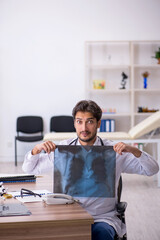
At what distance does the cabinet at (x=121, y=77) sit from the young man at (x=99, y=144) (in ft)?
17.6

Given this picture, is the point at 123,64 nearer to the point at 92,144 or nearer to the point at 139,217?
the point at 139,217

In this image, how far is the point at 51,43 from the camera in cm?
780

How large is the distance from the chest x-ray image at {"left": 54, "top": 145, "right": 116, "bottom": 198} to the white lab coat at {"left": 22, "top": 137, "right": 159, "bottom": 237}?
59mm

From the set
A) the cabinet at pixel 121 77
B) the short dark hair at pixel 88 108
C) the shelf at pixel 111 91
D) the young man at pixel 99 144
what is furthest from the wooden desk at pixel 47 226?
the cabinet at pixel 121 77

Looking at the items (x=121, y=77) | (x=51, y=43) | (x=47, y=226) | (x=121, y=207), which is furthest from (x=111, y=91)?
(x=47, y=226)

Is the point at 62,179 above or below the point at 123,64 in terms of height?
below

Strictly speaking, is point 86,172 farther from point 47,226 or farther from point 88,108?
point 47,226

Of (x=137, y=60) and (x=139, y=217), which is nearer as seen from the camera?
(x=139, y=217)

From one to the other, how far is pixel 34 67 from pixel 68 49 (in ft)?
2.31

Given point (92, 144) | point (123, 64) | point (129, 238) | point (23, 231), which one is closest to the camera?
point (23, 231)

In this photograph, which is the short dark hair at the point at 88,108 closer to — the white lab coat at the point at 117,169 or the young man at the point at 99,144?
the young man at the point at 99,144

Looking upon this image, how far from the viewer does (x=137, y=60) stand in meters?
7.87

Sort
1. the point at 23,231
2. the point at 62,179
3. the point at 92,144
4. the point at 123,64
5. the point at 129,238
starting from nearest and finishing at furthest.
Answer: the point at 23,231 < the point at 62,179 < the point at 92,144 < the point at 129,238 < the point at 123,64

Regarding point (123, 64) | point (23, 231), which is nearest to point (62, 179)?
point (23, 231)
